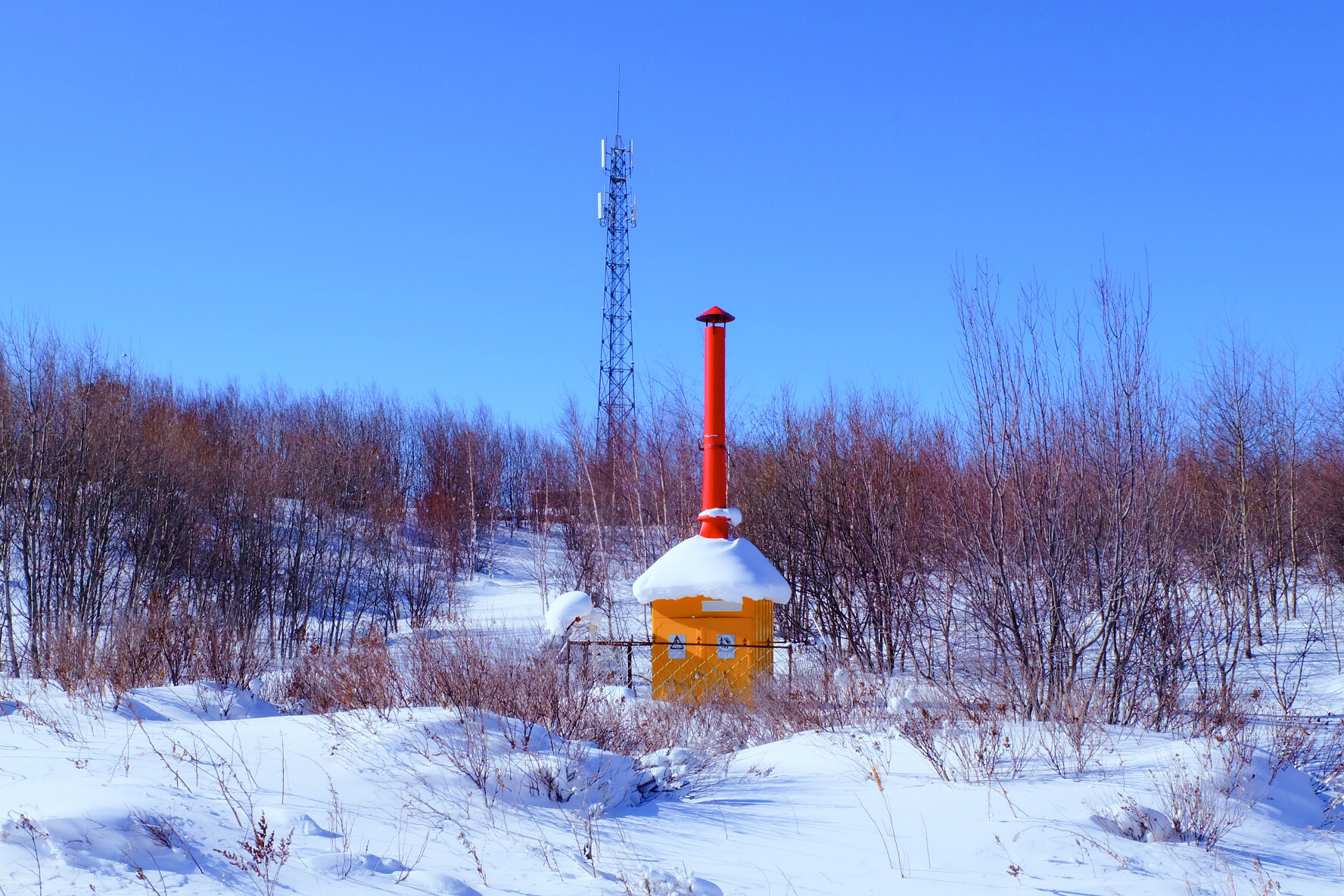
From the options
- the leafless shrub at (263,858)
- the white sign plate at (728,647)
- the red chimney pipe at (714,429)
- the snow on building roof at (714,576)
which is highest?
the red chimney pipe at (714,429)

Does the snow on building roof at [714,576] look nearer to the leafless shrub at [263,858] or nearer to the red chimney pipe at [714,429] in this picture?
the red chimney pipe at [714,429]

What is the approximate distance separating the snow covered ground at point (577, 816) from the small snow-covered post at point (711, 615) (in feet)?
15.4

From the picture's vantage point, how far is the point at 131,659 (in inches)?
404

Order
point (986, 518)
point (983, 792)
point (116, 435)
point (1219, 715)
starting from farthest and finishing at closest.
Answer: point (116, 435) < point (986, 518) < point (1219, 715) < point (983, 792)

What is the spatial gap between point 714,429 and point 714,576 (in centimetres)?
244

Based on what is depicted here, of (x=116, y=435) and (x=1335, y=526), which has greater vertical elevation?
(x=116, y=435)

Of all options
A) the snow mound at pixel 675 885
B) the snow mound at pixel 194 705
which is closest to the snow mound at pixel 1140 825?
the snow mound at pixel 675 885

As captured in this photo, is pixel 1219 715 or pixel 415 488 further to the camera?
pixel 415 488

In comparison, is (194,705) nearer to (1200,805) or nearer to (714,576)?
(714,576)

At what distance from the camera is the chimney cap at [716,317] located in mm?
14055

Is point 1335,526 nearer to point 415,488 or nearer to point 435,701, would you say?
point 435,701

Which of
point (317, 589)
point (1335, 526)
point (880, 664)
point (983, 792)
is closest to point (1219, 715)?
Answer: point (983, 792)

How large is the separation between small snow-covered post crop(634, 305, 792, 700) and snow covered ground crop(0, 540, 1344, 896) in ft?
15.4

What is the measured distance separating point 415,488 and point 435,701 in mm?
36708
